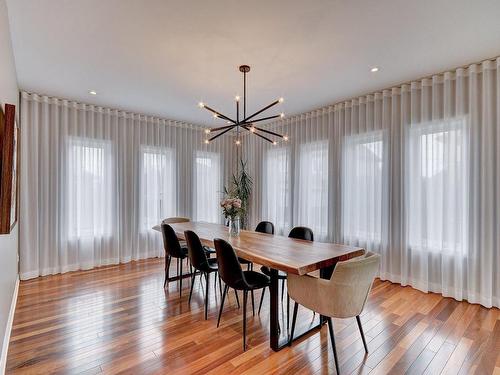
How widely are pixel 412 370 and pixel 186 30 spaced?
11.4 feet

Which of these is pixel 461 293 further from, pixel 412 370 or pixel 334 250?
pixel 334 250

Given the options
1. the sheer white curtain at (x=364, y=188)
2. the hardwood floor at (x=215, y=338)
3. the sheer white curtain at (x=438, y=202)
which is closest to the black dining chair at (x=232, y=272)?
the hardwood floor at (x=215, y=338)

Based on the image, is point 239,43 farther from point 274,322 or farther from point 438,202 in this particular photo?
point 438,202

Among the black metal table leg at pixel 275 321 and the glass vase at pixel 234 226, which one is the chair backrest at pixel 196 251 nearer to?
the glass vase at pixel 234 226

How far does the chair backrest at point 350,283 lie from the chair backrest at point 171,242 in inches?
82.0

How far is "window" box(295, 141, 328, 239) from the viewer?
189 inches

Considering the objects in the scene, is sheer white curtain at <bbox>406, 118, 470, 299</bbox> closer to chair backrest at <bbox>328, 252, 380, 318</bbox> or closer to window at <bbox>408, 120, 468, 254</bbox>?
window at <bbox>408, 120, 468, 254</bbox>

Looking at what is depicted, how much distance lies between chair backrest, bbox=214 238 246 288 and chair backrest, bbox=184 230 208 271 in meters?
0.49

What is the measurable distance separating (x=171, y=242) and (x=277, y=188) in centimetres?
288

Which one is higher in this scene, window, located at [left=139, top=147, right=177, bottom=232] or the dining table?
window, located at [left=139, top=147, right=177, bottom=232]

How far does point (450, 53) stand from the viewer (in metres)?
2.89

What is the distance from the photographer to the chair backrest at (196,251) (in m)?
2.92

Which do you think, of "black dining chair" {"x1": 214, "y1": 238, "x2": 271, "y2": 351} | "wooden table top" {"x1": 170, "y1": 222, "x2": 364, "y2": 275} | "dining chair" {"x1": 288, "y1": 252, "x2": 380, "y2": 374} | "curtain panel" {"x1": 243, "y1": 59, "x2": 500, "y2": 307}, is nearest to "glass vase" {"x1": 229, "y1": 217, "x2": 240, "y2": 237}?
"wooden table top" {"x1": 170, "y1": 222, "x2": 364, "y2": 275}

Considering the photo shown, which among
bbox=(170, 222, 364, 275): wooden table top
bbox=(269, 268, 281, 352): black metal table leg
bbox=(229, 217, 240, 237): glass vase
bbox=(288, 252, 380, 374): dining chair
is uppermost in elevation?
bbox=(229, 217, 240, 237): glass vase
